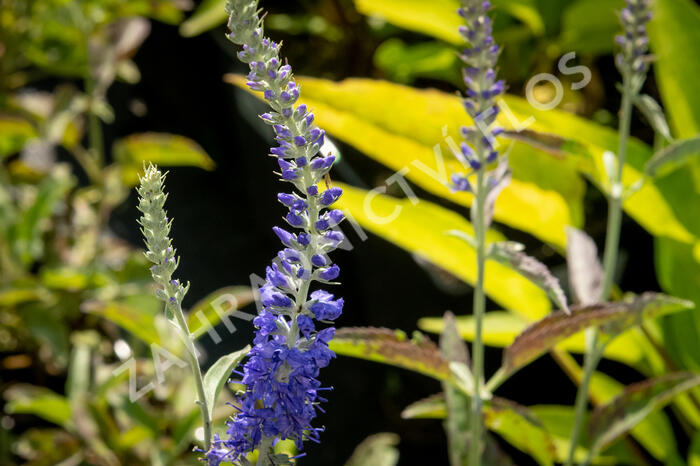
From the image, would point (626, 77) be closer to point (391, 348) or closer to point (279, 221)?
point (391, 348)

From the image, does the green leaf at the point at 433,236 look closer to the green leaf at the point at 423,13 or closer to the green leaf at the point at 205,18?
the green leaf at the point at 423,13

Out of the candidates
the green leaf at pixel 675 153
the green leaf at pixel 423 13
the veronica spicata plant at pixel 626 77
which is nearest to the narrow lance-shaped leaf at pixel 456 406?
the veronica spicata plant at pixel 626 77

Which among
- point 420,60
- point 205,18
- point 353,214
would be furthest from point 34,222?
point 420,60

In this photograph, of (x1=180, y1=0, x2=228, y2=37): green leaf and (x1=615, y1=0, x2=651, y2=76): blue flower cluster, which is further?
(x1=180, y1=0, x2=228, y2=37): green leaf

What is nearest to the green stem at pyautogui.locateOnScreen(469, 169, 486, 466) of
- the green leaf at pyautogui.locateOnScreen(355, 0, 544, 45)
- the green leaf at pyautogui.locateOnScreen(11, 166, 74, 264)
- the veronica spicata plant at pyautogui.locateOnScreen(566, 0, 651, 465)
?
the veronica spicata plant at pyautogui.locateOnScreen(566, 0, 651, 465)

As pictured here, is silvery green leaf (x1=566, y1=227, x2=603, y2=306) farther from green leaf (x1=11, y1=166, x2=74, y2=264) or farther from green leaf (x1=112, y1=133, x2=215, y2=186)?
green leaf (x1=11, y1=166, x2=74, y2=264)

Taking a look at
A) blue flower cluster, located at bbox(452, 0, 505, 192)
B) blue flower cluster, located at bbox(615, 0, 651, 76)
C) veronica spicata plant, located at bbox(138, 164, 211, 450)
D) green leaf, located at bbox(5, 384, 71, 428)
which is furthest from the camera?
green leaf, located at bbox(5, 384, 71, 428)

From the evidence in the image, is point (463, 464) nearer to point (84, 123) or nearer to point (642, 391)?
point (642, 391)

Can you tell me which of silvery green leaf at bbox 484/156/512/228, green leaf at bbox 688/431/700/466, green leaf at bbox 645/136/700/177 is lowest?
green leaf at bbox 688/431/700/466
